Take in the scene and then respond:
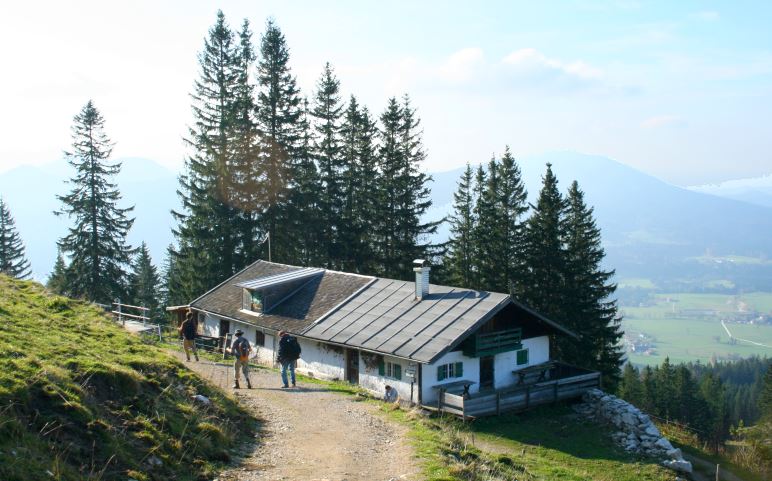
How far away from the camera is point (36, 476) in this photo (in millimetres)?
9570

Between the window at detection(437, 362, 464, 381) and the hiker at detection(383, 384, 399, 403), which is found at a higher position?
the window at detection(437, 362, 464, 381)

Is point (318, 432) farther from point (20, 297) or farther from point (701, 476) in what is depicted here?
point (701, 476)

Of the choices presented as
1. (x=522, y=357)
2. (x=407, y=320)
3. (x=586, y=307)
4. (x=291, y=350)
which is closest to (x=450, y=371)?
(x=407, y=320)

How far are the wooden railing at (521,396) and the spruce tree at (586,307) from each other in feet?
39.7

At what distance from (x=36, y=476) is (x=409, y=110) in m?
42.8

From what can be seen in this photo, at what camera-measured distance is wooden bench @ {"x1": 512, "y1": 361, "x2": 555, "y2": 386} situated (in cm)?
2934

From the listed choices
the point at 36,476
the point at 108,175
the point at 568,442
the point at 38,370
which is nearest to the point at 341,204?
the point at 108,175

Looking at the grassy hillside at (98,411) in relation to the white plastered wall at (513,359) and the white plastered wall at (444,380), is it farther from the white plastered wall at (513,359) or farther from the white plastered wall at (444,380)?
the white plastered wall at (513,359)

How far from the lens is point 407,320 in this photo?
2852 centimetres

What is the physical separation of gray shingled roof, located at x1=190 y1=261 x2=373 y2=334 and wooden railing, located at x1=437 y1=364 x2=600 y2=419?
343 inches

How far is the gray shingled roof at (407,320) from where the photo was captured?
1036 inches

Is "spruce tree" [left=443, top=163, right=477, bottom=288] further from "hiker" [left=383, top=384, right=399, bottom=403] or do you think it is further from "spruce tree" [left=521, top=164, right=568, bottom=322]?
"hiker" [left=383, top=384, right=399, bottom=403]

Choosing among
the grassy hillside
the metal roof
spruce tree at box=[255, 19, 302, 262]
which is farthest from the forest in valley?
the grassy hillside

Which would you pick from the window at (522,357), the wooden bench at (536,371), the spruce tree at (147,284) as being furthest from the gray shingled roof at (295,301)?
the spruce tree at (147,284)
